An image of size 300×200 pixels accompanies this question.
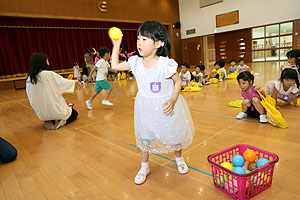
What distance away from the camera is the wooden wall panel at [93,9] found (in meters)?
9.38

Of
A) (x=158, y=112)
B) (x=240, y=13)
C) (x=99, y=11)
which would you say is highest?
(x=99, y=11)

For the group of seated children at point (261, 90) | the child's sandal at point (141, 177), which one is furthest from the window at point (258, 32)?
the child's sandal at point (141, 177)

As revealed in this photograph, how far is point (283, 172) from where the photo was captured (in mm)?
1495

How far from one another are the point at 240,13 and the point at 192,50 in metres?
4.02

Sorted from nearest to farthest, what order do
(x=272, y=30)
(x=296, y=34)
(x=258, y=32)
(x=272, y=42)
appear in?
(x=296, y=34)
(x=272, y=30)
(x=272, y=42)
(x=258, y=32)

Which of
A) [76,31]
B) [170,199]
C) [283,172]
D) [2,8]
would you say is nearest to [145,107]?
[170,199]

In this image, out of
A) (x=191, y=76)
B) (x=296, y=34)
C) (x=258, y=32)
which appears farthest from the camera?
(x=258, y=32)

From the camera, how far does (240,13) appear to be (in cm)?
1268

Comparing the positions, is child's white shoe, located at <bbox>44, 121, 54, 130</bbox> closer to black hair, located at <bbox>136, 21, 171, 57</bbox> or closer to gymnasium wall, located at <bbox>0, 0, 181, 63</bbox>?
black hair, located at <bbox>136, 21, 171, 57</bbox>

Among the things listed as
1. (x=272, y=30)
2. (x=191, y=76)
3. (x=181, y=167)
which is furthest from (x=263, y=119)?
(x=272, y=30)

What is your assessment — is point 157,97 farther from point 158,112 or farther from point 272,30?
point 272,30

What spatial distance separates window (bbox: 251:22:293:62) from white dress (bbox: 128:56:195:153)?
13062 millimetres

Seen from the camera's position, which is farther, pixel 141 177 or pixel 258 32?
pixel 258 32

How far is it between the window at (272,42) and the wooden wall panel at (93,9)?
5.86m
